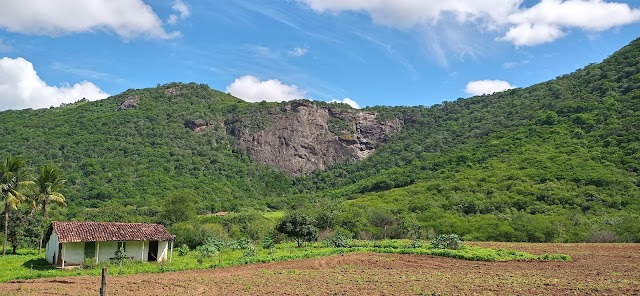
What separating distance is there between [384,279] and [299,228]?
77.2 ft

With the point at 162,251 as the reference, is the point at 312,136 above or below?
above

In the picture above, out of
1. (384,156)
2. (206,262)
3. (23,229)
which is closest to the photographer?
(206,262)

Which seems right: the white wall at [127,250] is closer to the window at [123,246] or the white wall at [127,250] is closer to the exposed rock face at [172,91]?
the window at [123,246]

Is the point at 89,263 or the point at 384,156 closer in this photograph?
the point at 89,263

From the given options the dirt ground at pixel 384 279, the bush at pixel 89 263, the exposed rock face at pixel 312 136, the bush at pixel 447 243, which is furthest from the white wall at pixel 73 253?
the exposed rock face at pixel 312 136

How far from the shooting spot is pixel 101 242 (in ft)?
108

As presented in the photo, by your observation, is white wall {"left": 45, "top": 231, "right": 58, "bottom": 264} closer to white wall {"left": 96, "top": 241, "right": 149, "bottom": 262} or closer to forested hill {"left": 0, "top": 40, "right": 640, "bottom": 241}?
white wall {"left": 96, "top": 241, "right": 149, "bottom": 262}

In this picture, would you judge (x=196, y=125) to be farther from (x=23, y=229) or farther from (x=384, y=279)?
(x=384, y=279)

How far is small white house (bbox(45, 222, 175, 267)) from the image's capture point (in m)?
31.4

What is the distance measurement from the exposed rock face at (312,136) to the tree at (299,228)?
71219 mm

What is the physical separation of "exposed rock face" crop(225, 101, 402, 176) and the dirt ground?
296 feet

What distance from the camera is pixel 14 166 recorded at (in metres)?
37.6

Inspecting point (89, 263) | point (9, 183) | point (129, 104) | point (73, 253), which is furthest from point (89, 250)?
point (129, 104)

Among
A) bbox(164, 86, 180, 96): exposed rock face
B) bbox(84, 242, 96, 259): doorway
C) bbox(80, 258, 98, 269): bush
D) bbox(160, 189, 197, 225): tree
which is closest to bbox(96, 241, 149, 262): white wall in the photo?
bbox(84, 242, 96, 259): doorway
